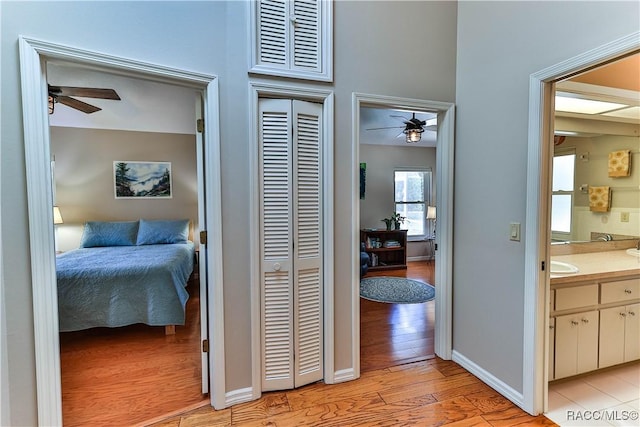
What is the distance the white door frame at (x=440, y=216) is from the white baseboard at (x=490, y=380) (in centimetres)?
10

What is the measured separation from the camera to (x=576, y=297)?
2020mm

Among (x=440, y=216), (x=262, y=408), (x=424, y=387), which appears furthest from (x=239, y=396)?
(x=440, y=216)

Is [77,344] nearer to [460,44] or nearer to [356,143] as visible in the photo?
[356,143]

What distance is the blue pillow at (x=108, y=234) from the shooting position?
4.26 m

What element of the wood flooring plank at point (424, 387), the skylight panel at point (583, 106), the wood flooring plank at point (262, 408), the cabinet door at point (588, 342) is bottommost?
the wood flooring plank at point (424, 387)

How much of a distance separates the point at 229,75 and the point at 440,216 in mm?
1884

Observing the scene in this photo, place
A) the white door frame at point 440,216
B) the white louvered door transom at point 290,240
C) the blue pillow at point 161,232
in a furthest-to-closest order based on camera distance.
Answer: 1. the blue pillow at point 161,232
2. the white door frame at point 440,216
3. the white louvered door transom at point 290,240

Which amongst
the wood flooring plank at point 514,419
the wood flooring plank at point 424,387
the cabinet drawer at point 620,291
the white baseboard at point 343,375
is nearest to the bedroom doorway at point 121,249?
the white baseboard at point 343,375

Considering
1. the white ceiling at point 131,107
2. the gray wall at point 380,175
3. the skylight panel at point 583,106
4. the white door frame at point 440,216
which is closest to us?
the white door frame at point 440,216

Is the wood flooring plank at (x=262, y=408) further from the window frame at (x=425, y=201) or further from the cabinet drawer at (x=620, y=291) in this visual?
the window frame at (x=425, y=201)

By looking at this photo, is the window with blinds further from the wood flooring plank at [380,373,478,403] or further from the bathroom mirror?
the wood flooring plank at [380,373,478,403]

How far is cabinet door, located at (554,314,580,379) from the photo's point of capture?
200cm

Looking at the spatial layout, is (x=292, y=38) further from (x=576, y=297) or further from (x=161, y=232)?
(x=161, y=232)

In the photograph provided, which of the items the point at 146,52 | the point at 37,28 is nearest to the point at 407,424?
the point at 146,52
